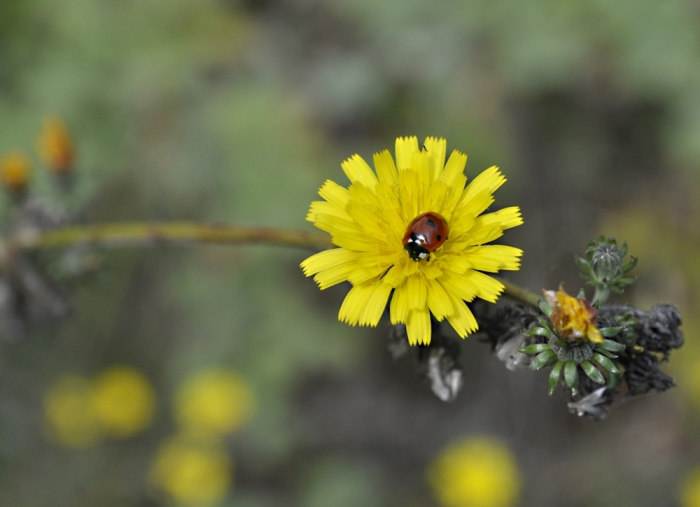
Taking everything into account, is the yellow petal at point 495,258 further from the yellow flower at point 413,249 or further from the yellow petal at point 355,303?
the yellow petal at point 355,303

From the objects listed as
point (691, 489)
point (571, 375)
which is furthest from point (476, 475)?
point (571, 375)

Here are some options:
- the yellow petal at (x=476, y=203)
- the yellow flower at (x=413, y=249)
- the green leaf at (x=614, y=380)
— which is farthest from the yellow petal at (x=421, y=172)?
the green leaf at (x=614, y=380)

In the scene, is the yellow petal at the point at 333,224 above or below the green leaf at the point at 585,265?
above

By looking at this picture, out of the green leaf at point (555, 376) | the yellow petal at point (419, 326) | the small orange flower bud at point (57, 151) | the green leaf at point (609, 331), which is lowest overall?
the green leaf at point (555, 376)

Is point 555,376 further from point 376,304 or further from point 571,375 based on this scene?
point 376,304

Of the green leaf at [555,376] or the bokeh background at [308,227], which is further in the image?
the bokeh background at [308,227]

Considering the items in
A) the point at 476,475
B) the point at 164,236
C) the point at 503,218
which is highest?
the point at 164,236

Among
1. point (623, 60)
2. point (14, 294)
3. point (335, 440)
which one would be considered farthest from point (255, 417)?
point (623, 60)

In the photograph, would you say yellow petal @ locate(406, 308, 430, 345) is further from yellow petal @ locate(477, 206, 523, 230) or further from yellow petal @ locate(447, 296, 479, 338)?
yellow petal @ locate(477, 206, 523, 230)

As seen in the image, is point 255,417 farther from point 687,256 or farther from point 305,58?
point 687,256
